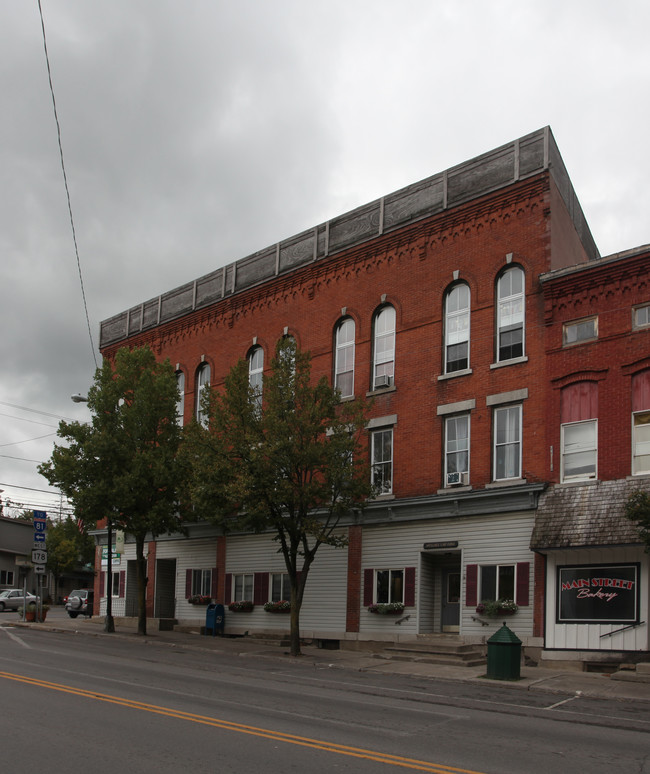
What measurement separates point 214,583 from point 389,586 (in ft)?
29.9

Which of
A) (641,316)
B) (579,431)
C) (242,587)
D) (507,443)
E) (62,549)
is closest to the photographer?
(641,316)

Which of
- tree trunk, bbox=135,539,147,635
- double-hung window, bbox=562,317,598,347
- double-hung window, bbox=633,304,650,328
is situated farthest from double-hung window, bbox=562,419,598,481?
tree trunk, bbox=135,539,147,635

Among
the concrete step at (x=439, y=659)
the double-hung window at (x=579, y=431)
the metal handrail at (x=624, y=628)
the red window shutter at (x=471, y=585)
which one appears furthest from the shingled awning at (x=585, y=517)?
the concrete step at (x=439, y=659)

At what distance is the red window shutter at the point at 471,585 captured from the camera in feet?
74.8

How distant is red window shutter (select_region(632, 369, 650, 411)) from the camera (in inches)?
814

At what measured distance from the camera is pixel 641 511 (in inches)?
680

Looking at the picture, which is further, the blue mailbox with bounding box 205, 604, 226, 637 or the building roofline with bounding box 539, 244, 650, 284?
the blue mailbox with bounding box 205, 604, 226, 637

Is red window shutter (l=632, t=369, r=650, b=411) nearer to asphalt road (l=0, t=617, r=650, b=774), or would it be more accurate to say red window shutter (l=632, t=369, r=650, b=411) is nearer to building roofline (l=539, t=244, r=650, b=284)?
building roofline (l=539, t=244, r=650, b=284)

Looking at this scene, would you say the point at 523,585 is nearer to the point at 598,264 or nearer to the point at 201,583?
the point at 598,264

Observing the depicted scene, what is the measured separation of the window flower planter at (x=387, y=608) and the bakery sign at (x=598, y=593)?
511 centimetres

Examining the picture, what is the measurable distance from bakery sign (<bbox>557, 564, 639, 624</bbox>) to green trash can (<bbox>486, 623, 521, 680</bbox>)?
3116 millimetres

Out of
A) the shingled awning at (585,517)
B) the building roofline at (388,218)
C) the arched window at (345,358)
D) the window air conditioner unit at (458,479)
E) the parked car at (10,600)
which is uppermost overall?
the building roofline at (388,218)

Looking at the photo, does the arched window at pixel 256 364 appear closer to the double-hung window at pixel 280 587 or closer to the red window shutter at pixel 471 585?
the double-hung window at pixel 280 587

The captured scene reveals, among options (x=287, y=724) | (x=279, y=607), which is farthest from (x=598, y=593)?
(x=287, y=724)
